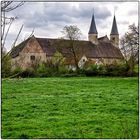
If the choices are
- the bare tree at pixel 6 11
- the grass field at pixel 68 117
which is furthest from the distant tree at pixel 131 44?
the bare tree at pixel 6 11

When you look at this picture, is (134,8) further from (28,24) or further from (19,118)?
(19,118)

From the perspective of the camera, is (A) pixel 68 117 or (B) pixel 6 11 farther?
(A) pixel 68 117

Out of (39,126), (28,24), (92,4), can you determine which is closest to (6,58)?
(28,24)

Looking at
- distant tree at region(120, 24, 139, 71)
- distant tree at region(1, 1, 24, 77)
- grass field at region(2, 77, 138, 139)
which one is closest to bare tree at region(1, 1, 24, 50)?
distant tree at region(1, 1, 24, 77)

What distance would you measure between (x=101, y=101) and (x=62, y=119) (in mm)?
1837

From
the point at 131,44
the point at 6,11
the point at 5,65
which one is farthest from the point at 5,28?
the point at 131,44

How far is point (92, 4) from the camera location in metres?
1.92

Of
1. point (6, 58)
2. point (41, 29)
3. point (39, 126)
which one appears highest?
point (41, 29)

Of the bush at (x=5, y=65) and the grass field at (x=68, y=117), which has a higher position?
the bush at (x=5, y=65)

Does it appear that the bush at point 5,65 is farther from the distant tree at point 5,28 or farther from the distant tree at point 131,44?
the distant tree at point 131,44

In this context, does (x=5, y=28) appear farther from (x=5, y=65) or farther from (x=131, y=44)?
(x=131, y=44)

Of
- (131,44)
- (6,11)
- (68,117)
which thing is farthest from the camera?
(68,117)

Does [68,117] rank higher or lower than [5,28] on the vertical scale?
lower

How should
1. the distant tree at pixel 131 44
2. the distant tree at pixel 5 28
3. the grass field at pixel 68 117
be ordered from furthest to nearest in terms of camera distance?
the grass field at pixel 68 117
the distant tree at pixel 131 44
the distant tree at pixel 5 28
